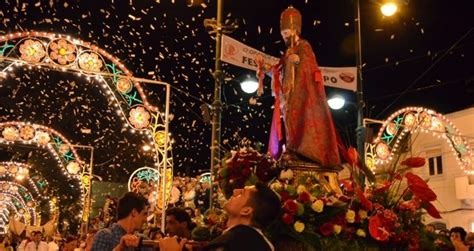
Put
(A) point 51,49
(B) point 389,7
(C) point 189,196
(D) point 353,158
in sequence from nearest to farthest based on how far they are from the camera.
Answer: (D) point 353,158 < (B) point 389,7 < (A) point 51,49 < (C) point 189,196

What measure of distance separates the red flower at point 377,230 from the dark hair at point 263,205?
5.12 feet

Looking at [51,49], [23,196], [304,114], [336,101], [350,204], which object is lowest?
[350,204]

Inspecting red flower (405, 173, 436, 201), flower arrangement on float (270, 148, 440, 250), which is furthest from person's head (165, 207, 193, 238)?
red flower (405, 173, 436, 201)

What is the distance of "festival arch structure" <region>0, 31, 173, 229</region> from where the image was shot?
13.4 metres

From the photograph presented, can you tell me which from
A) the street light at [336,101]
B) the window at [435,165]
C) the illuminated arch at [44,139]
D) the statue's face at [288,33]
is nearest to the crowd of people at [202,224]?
the statue's face at [288,33]

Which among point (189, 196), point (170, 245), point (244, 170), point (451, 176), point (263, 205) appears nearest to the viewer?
point (170, 245)

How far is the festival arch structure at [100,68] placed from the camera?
1338 cm

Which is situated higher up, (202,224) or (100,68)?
(100,68)

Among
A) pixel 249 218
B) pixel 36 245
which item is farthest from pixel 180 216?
pixel 36 245

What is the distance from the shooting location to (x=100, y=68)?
14227mm

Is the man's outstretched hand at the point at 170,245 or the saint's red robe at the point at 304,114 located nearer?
the man's outstretched hand at the point at 170,245

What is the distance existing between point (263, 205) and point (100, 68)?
36.3ft

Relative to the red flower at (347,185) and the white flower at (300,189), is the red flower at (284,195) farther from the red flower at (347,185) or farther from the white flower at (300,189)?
the red flower at (347,185)

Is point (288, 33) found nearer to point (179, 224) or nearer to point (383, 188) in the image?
point (383, 188)
